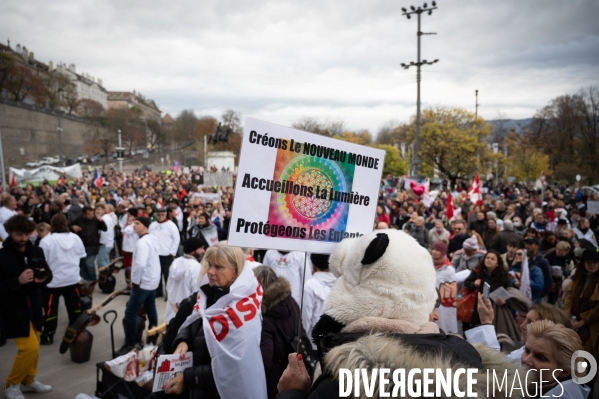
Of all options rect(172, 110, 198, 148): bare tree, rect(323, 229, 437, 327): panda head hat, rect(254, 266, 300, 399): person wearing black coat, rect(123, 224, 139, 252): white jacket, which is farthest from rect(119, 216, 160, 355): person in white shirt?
rect(172, 110, 198, 148): bare tree

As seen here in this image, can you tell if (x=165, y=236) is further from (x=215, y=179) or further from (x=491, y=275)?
(x=215, y=179)

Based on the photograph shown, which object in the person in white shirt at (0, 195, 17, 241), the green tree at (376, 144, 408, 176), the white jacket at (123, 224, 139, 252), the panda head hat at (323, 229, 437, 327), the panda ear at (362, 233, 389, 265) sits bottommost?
the white jacket at (123, 224, 139, 252)

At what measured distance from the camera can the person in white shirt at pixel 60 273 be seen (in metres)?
5.59

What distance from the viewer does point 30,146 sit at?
198 feet

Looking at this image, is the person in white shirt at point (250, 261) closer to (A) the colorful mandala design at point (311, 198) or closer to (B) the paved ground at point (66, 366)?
(A) the colorful mandala design at point (311, 198)

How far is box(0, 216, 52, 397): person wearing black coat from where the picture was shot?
3967mm

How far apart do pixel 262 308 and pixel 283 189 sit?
4.23 feet

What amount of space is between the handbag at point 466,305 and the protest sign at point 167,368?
11.6 feet

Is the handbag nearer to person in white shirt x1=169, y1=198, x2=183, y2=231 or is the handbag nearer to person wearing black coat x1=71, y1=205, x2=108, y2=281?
person wearing black coat x1=71, y1=205, x2=108, y2=281

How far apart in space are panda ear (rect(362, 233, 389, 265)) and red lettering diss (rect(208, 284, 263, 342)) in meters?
1.56

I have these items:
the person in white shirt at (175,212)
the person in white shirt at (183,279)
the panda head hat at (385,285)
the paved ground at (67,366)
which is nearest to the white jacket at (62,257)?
the paved ground at (67,366)

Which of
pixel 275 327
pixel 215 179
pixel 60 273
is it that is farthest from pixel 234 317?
pixel 215 179

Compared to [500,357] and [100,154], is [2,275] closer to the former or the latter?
[500,357]

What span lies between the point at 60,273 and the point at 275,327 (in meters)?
4.26
